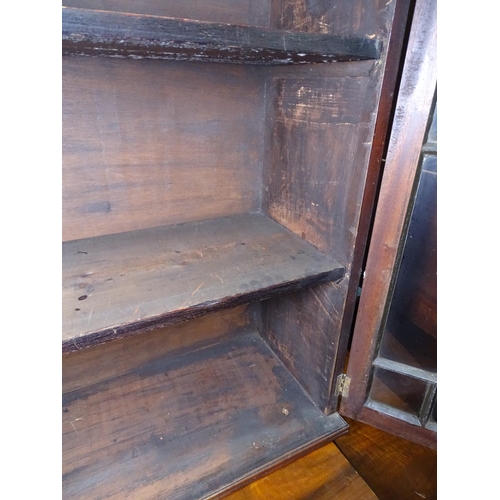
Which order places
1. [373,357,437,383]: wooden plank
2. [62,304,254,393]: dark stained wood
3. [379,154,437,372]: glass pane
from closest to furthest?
1. [379,154,437,372]: glass pane
2. [373,357,437,383]: wooden plank
3. [62,304,254,393]: dark stained wood

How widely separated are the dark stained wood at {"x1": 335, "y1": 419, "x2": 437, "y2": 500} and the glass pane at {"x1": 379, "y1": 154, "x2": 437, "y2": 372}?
36 centimetres

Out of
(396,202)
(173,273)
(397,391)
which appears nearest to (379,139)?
(396,202)

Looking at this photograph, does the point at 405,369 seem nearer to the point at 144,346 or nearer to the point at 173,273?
the point at 173,273

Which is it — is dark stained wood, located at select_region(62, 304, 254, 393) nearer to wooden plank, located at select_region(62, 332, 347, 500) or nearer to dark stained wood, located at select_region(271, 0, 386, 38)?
wooden plank, located at select_region(62, 332, 347, 500)

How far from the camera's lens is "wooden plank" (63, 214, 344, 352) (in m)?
0.69

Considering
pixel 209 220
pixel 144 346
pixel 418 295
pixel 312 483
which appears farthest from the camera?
pixel 144 346

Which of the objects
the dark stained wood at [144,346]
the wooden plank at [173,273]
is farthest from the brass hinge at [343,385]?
the dark stained wood at [144,346]

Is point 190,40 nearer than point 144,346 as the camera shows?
Yes

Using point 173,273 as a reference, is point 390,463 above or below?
below

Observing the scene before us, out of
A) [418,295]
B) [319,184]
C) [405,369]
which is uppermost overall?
[319,184]

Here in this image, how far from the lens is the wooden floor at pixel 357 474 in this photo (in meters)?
0.96

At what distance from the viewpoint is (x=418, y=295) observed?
874mm

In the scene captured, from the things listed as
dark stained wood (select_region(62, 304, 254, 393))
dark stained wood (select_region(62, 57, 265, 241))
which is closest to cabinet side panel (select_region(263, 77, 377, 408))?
dark stained wood (select_region(62, 57, 265, 241))

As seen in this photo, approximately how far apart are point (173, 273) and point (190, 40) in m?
0.47
